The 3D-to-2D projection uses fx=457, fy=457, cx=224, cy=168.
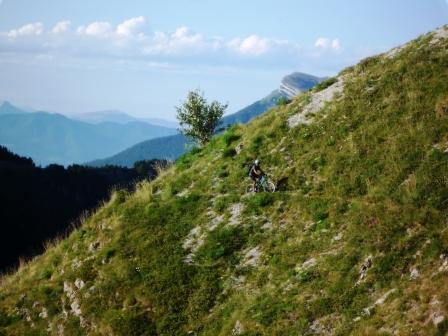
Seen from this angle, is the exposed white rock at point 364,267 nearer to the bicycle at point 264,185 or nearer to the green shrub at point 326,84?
the bicycle at point 264,185

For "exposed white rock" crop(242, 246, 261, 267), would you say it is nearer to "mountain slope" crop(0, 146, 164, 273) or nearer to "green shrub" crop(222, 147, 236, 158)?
"green shrub" crop(222, 147, 236, 158)

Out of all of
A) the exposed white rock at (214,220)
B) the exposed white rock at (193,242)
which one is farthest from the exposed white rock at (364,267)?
the exposed white rock at (214,220)

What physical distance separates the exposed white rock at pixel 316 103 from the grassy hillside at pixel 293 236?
135 millimetres

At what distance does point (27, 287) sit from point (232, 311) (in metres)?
13.6

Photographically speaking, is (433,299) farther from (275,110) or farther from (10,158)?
(10,158)

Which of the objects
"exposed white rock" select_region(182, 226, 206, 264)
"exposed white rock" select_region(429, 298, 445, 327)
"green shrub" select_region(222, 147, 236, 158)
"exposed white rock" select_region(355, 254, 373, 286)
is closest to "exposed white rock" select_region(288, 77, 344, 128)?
"green shrub" select_region(222, 147, 236, 158)

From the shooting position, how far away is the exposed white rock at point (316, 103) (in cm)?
2888

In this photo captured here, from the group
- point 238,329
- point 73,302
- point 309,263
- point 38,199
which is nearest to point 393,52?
point 309,263

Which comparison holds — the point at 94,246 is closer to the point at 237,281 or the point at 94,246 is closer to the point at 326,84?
the point at 237,281

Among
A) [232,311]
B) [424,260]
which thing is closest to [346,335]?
[424,260]

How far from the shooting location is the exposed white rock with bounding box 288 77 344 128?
94.7 ft

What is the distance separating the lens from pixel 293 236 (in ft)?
67.2

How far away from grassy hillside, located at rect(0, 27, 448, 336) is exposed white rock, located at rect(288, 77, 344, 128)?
0.14 metres

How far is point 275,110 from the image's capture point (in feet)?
108
